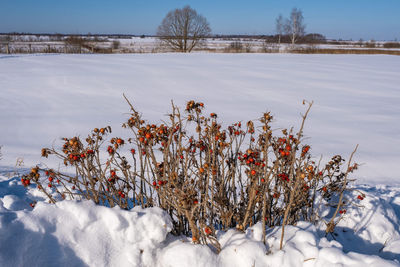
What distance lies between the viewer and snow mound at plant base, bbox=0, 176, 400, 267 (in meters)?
1.66

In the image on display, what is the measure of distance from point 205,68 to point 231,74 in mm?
1873

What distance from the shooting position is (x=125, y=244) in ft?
5.95

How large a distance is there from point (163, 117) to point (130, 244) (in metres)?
4.88

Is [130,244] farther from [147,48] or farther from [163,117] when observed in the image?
[147,48]

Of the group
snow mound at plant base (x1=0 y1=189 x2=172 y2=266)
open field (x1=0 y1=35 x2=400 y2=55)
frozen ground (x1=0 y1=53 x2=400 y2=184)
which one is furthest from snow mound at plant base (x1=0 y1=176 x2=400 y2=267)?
open field (x1=0 y1=35 x2=400 y2=55)

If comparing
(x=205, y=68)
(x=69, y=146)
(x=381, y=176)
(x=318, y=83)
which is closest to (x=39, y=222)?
(x=69, y=146)

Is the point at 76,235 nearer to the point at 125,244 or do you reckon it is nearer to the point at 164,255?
the point at 125,244

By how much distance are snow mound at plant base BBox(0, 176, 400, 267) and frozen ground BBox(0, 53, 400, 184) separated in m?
2.48

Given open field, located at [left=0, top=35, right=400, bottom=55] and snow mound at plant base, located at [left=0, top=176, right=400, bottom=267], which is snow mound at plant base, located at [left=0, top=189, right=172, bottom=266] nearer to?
snow mound at plant base, located at [left=0, top=176, right=400, bottom=267]

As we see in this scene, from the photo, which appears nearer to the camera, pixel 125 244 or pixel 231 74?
pixel 125 244

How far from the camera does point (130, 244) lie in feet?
5.97

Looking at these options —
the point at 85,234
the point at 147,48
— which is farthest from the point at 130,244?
the point at 147,48

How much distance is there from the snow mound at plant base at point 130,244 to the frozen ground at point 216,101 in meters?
2.48

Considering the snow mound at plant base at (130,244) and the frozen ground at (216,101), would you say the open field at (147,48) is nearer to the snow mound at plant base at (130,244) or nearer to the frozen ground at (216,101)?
the frozen ground at (216,101)
